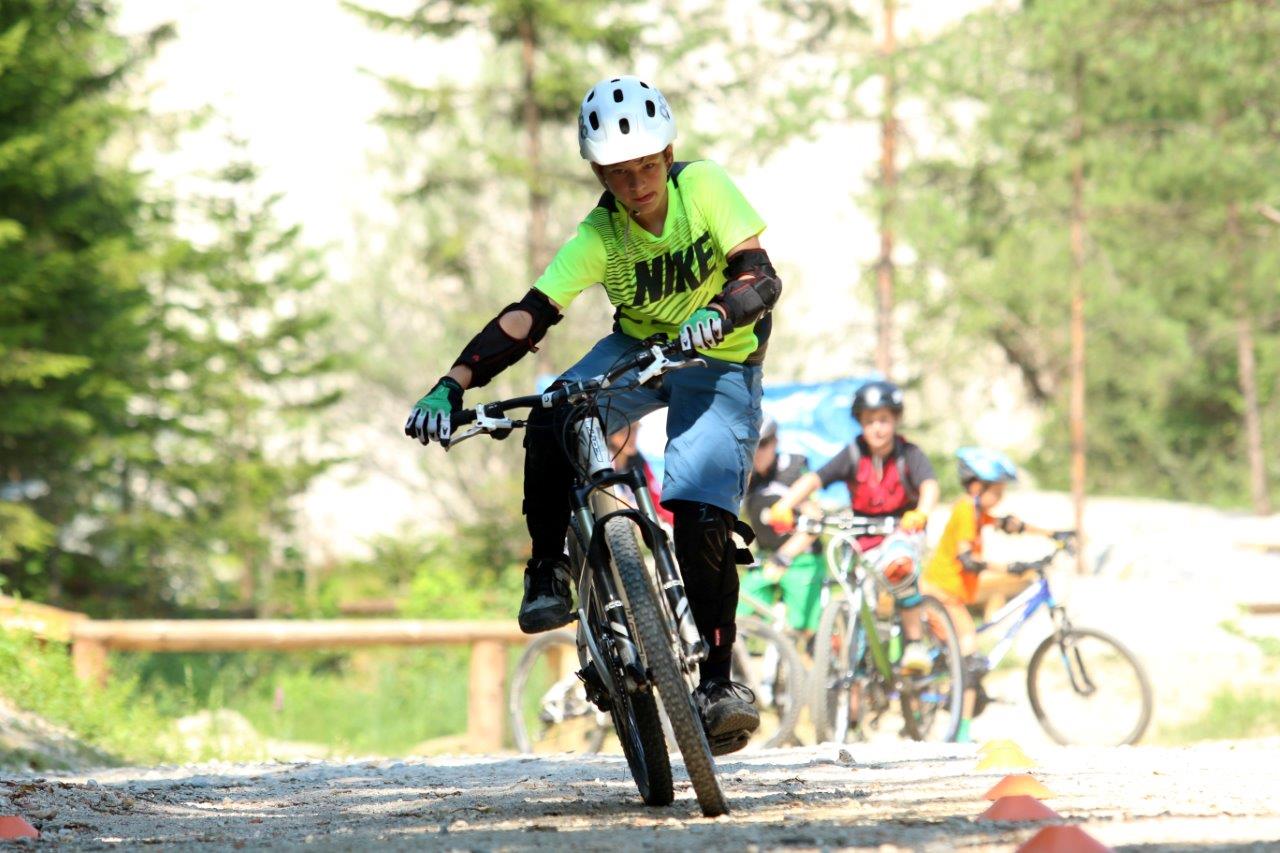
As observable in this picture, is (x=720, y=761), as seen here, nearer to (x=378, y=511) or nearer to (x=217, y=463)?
(x=217, y=463)

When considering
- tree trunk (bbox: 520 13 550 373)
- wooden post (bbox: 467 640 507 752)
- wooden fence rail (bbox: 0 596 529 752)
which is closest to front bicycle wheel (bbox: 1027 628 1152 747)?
wooden fence rail (bbox: 0 596 529 752)

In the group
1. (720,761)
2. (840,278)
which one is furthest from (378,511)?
(720,761)

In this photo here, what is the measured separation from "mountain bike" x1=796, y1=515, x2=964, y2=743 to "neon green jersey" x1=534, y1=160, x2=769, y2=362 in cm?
444

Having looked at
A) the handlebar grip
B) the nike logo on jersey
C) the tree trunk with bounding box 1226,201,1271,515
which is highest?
the tree trunk with bounding box 1226,201,1271,515

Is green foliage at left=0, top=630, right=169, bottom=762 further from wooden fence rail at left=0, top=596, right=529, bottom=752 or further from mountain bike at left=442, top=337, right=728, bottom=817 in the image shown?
mountain bike at left=442, top=337, right=728, bottom=817

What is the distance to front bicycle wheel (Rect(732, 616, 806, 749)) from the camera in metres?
9.71

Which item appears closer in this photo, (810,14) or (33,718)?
(33,718)

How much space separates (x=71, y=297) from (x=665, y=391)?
13.2m

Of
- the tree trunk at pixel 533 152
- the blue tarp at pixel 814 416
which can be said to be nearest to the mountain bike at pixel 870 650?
the blue tarp at pixel 814 416

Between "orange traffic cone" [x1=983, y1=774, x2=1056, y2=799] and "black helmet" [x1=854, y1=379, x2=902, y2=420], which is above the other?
"black helmet" [x1=854, y1=379, x2=902, y2=420]

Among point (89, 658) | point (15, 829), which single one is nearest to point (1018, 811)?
point (15, 829)

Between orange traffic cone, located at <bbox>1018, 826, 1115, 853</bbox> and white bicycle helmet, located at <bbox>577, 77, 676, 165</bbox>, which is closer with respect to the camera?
orange traffic cone, located at <bbox>1018, 826, 1115, 853</bbox>

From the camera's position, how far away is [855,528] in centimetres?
995

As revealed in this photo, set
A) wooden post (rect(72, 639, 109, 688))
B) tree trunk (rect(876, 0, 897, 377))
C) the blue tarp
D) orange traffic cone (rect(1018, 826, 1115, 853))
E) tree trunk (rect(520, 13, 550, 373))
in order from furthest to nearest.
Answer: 1. tree trunk (rect(876, 0, 897, 377))
2. tree trunk (rect(520, 13, 550, 373))
3. the blue tarp
4. wooden post (rect(72, 639, 109, 688))
5. orange traffic cone (rect(1018, 826, 1115, 853))
